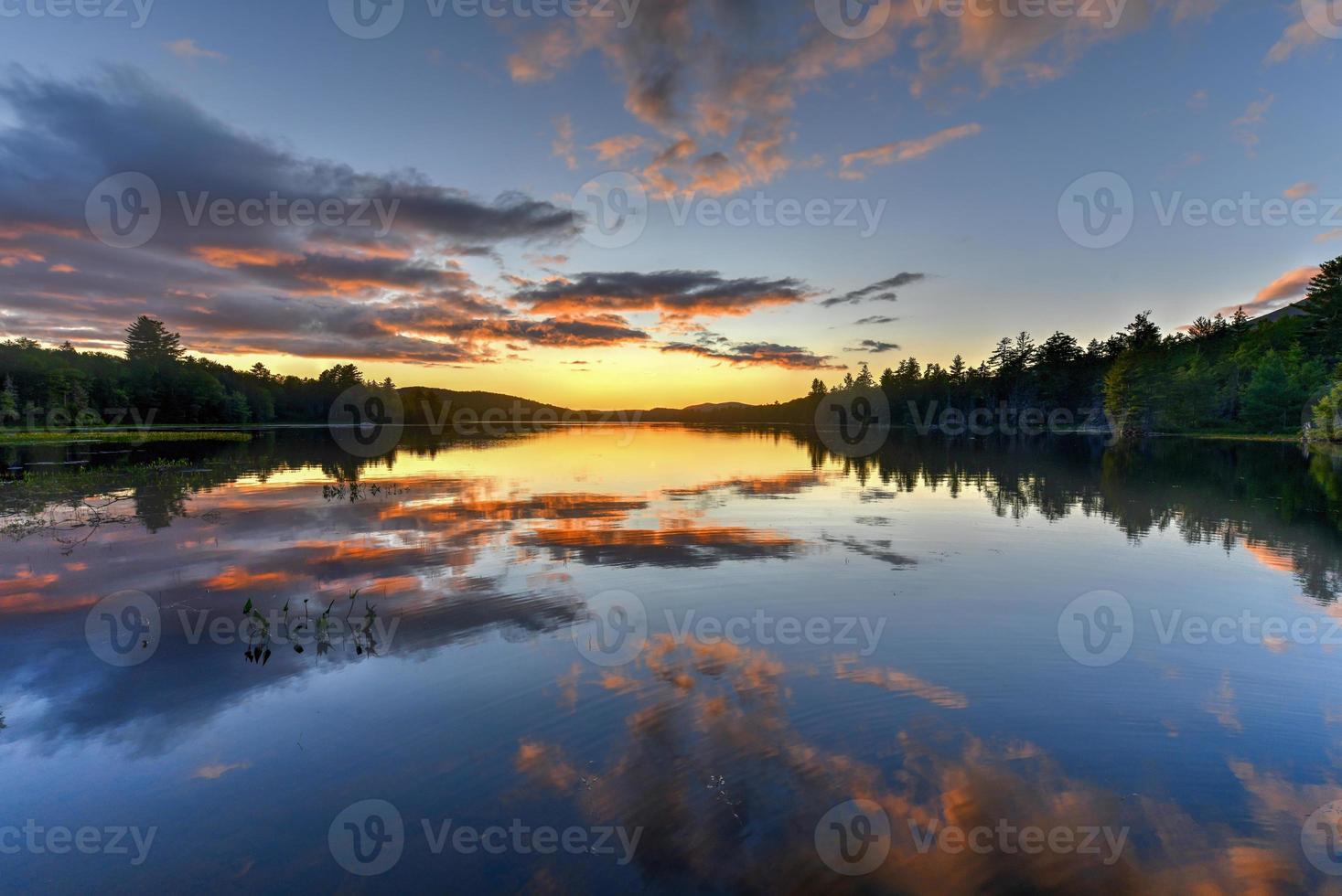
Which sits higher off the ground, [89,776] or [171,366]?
[171,366]

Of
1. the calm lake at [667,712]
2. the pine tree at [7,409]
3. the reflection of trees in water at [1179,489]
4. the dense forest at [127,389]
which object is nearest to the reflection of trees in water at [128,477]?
the calm lake at [667,712]

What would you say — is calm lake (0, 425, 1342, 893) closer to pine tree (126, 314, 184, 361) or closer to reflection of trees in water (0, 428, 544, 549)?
reflection of trees in water (0, 428, 544, 549)

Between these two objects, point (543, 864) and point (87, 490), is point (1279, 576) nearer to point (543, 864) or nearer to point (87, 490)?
point (543, 864)

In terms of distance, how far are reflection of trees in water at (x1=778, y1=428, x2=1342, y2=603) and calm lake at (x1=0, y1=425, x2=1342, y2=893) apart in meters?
0.94

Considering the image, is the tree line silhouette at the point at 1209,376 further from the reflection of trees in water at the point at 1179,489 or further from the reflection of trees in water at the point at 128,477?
the reflection of trees in water at the point at 128,477

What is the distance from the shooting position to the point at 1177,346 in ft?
458

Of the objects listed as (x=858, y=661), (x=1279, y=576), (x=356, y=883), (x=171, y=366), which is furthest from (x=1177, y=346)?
(x=171, y=366)

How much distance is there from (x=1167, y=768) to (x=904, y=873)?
498 cm

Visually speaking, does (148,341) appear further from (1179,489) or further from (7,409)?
(1179,489)

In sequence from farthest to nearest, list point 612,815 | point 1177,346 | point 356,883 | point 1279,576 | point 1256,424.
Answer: point 1177,346, point 1256,424, point 1279,576, point 612,815, point 356,883

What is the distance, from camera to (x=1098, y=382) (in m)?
140

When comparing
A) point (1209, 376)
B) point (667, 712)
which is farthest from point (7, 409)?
point (1209, 376)

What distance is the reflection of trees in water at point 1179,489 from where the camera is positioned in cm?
2225

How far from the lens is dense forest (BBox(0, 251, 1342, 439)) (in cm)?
8981
